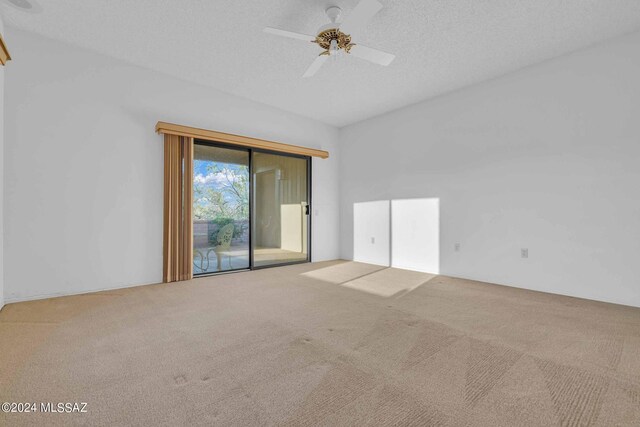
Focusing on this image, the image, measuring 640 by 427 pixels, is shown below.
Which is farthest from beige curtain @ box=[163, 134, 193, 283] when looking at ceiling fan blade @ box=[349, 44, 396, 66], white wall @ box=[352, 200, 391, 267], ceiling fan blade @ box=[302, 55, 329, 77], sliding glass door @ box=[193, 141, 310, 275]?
white wall @ box=[352, 200, 391, 267]

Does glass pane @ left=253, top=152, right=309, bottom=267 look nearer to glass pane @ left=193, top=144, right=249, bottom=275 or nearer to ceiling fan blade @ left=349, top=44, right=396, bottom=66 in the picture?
glass pane @ left=193, top=144, right=249, bottom=275

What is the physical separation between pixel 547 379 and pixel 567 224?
97.2 inches

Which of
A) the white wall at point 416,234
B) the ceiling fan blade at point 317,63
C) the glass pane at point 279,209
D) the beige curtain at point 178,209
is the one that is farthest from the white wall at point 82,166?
the white wall at point 416,234

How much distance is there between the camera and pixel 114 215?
3570 millimetres

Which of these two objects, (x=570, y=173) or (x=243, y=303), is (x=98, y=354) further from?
(x=570, y=173)

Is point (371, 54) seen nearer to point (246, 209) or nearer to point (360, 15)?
point (360, 15)

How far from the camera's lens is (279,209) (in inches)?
207

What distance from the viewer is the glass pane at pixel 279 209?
4945 mm

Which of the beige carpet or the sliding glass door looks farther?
the sliding glass door

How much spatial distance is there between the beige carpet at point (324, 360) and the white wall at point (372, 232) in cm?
210

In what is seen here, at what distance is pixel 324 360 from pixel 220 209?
330 centimetres

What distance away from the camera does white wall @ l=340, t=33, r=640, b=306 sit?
9.88 ft

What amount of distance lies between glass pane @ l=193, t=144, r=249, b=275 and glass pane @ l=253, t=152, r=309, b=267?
22 centimetres

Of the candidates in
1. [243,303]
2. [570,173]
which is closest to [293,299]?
[243,303]
